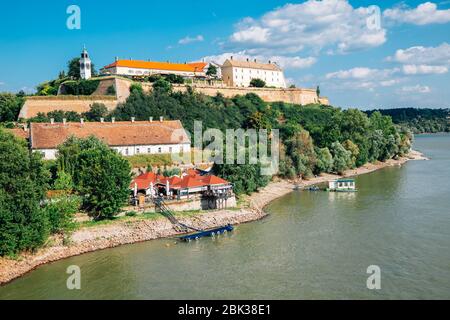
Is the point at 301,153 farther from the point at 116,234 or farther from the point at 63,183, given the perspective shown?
the point at 63,183

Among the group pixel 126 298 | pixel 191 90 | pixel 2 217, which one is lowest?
pixel 126 298

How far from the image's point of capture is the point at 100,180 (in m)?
25.5

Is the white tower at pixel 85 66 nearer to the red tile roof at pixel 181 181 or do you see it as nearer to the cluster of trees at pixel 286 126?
the cluster of trees at pixel 286 126

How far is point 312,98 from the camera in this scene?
72.4 metres

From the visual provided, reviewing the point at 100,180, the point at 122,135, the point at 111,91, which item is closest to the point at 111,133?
the point at 122,135

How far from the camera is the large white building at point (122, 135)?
32938mm

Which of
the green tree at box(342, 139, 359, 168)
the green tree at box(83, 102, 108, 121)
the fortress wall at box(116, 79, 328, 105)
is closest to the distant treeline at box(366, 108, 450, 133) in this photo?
the fortress wall at box(116, 79, 328, 105)

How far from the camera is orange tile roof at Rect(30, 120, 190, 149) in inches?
1303

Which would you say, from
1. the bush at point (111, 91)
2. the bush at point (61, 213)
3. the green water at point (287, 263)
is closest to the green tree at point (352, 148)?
the green water at point (287, 263)

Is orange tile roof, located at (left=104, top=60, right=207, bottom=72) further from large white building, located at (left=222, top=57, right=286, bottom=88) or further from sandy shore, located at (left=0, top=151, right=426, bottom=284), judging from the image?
sandy shore, located at (left=0, top=151, right=426, bottom=284)

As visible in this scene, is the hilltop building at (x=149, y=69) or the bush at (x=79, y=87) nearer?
the bush at (x=79, y=87)

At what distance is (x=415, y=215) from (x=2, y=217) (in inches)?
914
